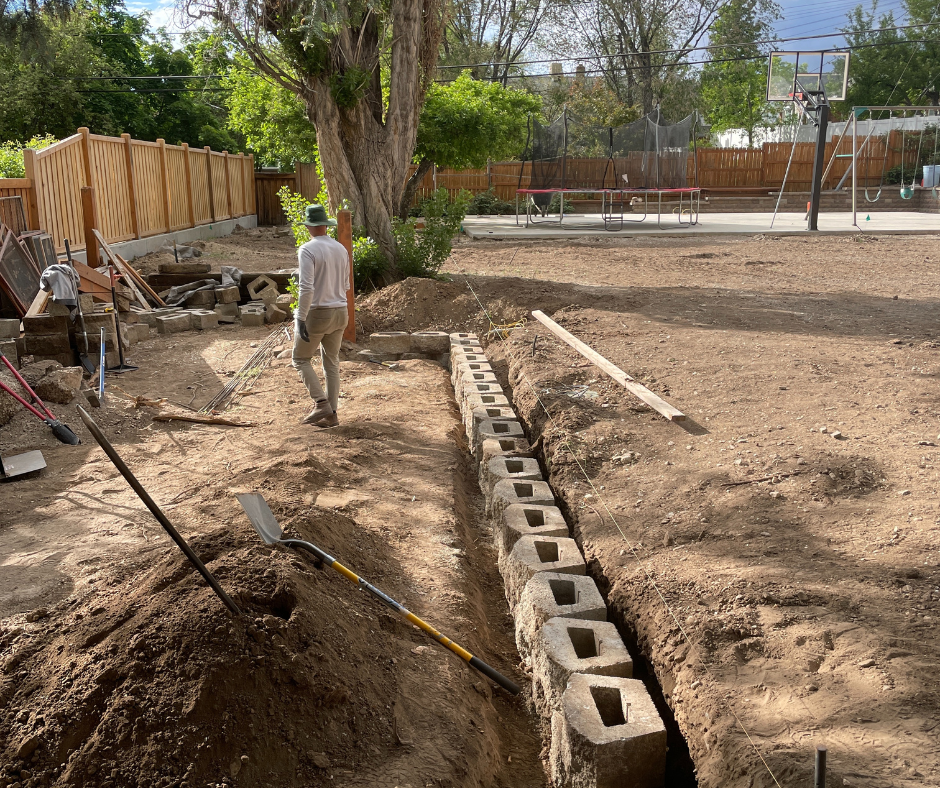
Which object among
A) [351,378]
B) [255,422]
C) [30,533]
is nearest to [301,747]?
[30,533]

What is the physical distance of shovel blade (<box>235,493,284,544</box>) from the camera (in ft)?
11.4

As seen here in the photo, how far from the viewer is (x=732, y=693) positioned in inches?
110

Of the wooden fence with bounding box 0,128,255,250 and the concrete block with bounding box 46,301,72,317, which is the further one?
the wooden fence with bounding box 0,128,255,250

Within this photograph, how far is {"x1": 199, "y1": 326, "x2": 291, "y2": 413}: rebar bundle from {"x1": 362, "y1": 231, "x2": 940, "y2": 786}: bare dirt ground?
1157mm

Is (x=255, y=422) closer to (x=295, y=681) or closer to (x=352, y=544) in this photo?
(x=352, y=544)

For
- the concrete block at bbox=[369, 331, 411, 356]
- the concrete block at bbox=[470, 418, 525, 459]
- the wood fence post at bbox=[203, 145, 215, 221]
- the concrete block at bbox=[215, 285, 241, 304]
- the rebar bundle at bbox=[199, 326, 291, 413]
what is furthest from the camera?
the wood fence post at bbox=[203, 145, 215, 221]

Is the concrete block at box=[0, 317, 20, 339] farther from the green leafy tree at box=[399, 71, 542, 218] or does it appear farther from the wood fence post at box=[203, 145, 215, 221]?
the wood fence post at box=[203, 145, 215, 221]

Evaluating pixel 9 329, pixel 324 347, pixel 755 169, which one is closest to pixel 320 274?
pixel 324 347

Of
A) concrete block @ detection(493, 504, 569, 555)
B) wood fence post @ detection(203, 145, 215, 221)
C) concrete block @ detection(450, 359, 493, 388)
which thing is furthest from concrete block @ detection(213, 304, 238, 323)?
wood fence post @ detection(203, 145, 215, 221)

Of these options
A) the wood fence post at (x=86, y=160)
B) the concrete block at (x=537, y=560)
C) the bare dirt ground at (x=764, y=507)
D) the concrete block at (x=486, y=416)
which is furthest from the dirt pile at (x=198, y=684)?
the wood fence post at (x=86, y=160)

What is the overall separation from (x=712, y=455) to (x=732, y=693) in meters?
2.18

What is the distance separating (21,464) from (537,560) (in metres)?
3.86

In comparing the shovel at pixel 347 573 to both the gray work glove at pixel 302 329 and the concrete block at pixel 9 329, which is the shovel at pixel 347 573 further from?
the concrete block at pixel 9 329

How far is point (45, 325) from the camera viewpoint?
8141 mm
